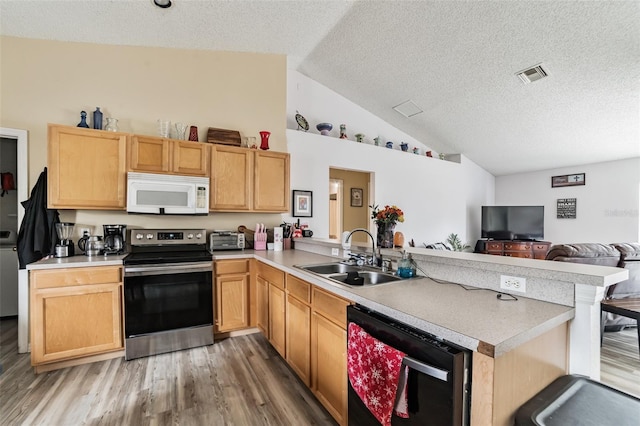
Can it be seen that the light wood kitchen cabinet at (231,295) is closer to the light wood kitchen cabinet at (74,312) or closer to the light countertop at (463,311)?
the light wood kitchen cabinet at (74,312)

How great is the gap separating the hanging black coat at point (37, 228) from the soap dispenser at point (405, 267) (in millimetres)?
3202

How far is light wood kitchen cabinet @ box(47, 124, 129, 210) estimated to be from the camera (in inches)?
105

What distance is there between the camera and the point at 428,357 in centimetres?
105

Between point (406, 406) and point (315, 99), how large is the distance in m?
4.51

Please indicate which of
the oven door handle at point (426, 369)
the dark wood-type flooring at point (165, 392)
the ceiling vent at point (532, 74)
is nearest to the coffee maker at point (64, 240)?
the dark wood-type flooring at point (165, 392)

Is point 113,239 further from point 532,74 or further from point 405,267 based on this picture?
point 532,74


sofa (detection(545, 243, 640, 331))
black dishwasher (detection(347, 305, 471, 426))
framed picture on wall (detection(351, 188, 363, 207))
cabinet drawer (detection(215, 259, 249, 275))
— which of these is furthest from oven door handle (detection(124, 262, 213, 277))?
framed picture on wall (detection(351, 188, 363, 207))

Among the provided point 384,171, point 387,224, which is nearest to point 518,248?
point 384,171

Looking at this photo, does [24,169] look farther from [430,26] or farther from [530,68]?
[530,68]

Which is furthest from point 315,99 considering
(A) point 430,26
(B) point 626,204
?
(B) point 626,204

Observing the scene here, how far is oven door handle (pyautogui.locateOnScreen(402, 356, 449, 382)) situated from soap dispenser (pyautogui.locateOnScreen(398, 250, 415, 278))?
0.80 metres

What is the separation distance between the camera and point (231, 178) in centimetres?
340

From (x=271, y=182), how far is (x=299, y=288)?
183 cm

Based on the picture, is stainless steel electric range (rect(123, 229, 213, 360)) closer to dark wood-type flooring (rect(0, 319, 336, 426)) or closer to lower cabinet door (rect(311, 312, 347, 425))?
dark wood-type flooring (rect(0, 319, 336, 426))
